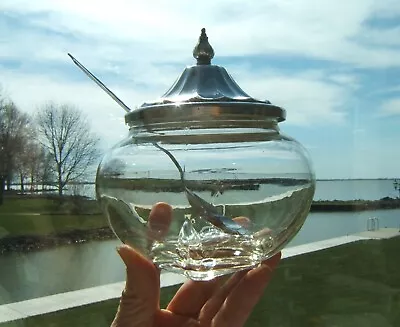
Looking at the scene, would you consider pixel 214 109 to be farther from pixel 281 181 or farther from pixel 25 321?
pixel 25 321

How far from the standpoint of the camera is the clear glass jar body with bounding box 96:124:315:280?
1.33 ft

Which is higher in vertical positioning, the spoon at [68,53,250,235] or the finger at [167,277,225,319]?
the spoon at [68,53,250,235]

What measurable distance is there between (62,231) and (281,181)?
1.25 metres

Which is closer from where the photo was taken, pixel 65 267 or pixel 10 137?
pixel 10 137

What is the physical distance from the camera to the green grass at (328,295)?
5.25 feet

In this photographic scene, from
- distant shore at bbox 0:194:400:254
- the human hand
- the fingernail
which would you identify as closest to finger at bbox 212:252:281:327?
the human hand

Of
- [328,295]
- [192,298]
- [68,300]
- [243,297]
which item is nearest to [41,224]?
[68,300]

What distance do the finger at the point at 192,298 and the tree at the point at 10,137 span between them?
806mm

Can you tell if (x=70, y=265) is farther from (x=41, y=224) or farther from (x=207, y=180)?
(x=207, y=180)

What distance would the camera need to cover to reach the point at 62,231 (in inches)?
62.2

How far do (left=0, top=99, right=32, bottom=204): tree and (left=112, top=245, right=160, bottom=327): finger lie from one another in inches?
33.5

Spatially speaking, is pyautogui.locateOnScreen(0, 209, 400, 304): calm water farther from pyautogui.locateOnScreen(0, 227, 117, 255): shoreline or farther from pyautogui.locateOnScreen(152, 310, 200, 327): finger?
pyautogui.locateOnScreen(152, 310, 200, 327): finger

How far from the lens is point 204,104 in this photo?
39 centimetres

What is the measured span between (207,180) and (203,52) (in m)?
0.12
